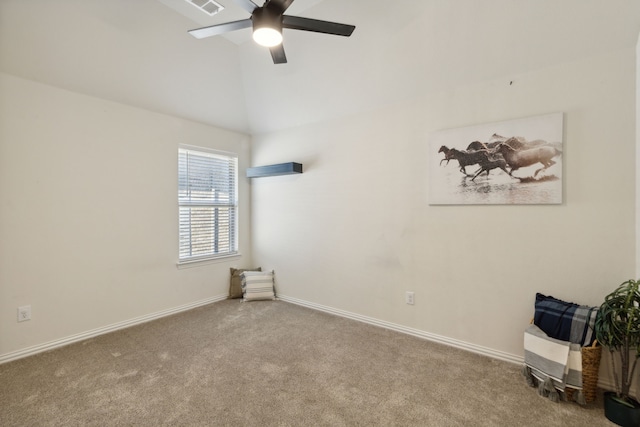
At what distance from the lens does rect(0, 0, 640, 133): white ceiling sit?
2.15 m

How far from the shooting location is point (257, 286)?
13.4 ft

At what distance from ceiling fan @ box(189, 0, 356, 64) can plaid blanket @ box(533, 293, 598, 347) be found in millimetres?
2436

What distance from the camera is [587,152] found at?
7.18 feet

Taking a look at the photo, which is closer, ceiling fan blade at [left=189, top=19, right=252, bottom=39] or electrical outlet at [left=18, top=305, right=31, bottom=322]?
ceiling fan blade at [left=189, top=19, right=252, bottom=39]

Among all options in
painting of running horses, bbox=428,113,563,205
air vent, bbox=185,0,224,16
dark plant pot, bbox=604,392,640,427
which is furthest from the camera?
air vent, bbox=185,0,224,16

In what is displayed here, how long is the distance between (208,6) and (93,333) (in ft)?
10.8

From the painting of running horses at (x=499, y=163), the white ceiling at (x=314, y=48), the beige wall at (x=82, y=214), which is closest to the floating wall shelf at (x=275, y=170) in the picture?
the white ceiling at (x=314, y=48)

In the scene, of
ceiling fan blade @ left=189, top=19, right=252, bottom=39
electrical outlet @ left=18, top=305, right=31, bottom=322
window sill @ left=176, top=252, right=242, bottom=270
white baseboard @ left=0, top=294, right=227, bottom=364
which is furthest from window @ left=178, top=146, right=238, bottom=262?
ceiling fan blade @ left=189, top=19, right=252, bottom=39

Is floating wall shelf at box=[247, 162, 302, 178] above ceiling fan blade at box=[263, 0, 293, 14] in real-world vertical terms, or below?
below

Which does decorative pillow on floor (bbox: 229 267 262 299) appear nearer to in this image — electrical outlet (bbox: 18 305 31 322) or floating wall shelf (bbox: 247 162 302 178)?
floating wall shelf (bbox: 247 162 302 178)

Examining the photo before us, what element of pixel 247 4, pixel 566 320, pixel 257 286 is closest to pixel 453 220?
pixel 566 320

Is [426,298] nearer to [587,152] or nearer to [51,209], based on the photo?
[587,152]

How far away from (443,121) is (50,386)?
3848 millimetres

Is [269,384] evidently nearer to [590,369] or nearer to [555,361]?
[555,361]
